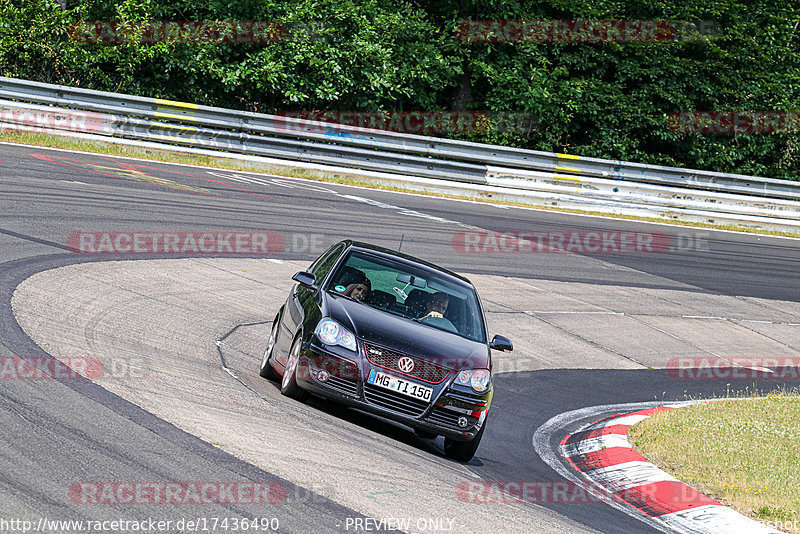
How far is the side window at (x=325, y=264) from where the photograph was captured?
8.90m

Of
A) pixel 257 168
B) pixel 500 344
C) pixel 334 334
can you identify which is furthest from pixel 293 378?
pixel 257 168

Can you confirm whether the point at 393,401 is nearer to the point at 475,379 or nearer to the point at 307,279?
the point at 475,379

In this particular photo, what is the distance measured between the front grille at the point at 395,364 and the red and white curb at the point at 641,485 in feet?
5.28

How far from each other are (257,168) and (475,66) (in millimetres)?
8197

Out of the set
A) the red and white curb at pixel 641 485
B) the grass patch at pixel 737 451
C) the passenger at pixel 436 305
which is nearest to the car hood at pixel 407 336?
the passenger at pixel 436 305

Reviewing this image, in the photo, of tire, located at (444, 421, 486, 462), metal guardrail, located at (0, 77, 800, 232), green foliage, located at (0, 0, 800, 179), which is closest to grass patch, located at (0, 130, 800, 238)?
metal guardrail, located at (0, 77, 800, 232)

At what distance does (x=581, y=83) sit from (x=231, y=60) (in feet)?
32.3

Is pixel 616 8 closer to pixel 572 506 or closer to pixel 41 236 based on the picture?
Answer: pixel 41 236

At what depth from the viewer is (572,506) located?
263 inches

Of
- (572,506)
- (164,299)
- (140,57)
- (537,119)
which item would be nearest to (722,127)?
(537,119)

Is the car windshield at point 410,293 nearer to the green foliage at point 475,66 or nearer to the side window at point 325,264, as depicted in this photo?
the side window at point 325,264

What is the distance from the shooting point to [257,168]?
845 inches

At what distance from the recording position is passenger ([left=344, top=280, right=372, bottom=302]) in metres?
8.41

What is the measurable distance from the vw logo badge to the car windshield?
86 centimetres
